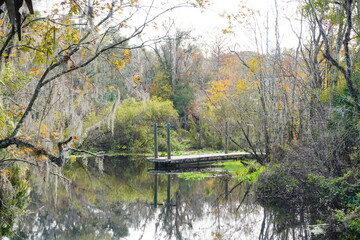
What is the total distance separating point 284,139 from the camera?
1020 cm

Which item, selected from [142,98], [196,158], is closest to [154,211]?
[142,98]

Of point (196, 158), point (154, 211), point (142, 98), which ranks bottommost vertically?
point (154, 211)

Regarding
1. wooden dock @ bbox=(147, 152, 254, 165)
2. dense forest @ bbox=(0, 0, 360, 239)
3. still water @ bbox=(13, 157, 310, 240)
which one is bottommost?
still water @ bbox=(13, 157, 310, 240)

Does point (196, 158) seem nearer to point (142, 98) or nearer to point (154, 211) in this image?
point (154, 211)

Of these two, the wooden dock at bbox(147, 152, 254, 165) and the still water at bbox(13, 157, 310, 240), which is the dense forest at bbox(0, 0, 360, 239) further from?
the wooden dock at bbox(147, 152, 254, 165)

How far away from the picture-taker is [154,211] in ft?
29.0

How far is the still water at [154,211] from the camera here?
22.8 feet

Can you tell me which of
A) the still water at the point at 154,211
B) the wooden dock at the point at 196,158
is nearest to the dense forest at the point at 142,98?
the still water at the point at 154,211

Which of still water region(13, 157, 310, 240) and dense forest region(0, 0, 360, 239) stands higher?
dense forest region(0, 0, 360, 239)

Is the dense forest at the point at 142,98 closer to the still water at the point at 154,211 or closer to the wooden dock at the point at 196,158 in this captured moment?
the still water at the point at 154,211

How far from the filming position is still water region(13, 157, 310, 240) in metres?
6.96

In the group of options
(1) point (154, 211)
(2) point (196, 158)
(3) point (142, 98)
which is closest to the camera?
(3) point (142, 98)

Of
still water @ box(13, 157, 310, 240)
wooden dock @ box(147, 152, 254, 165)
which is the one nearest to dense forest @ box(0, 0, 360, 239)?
still water @ box(13, 157, 310, 240)

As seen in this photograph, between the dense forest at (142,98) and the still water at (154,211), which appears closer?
the dense forest at (142,98)
